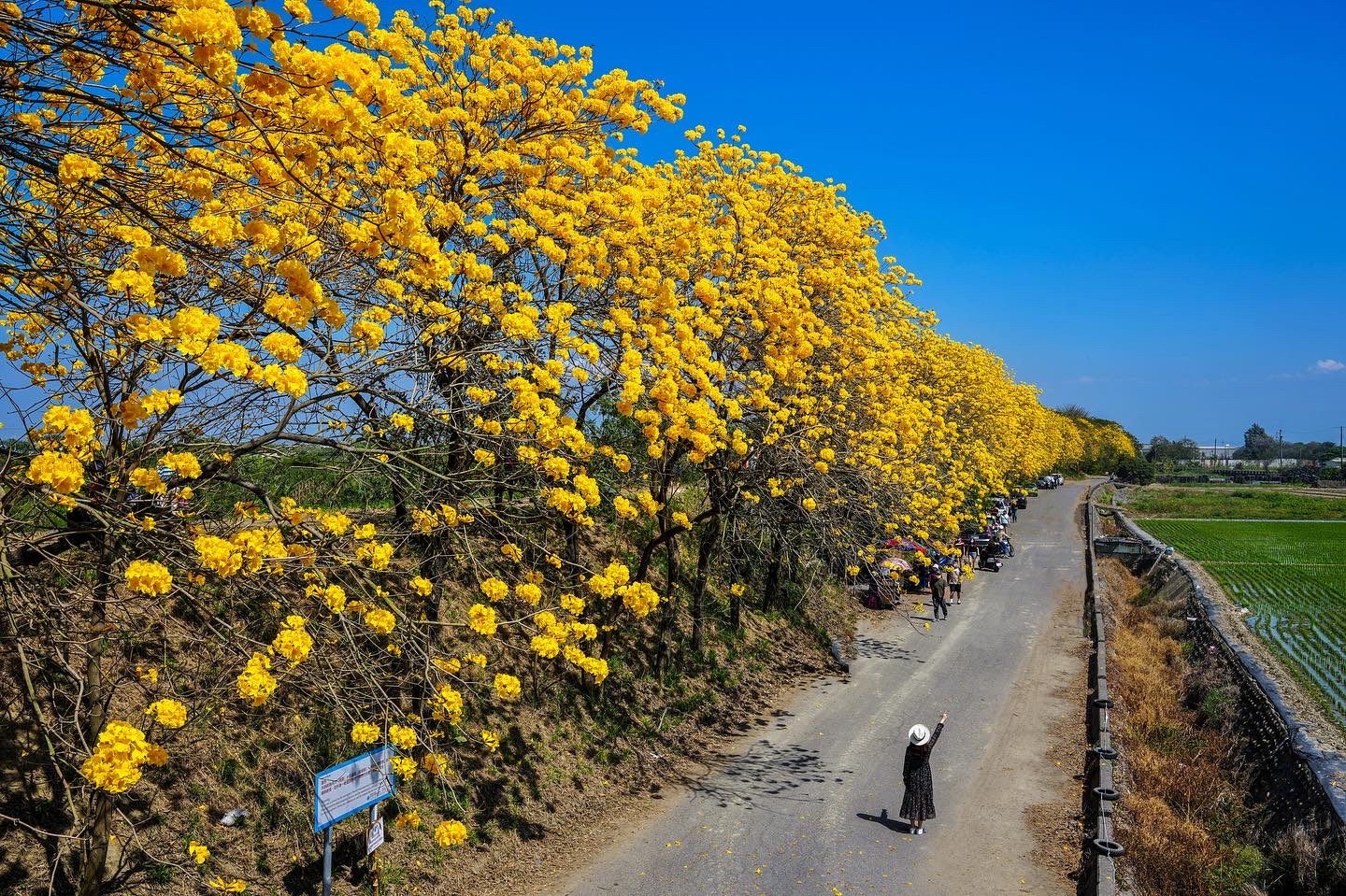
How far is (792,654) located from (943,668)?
108 inches

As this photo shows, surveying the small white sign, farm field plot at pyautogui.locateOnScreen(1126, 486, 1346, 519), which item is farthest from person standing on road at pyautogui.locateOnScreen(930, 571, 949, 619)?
farm field plot at pyautogui.locateOnScreen(1126, 486, 1346, 519)

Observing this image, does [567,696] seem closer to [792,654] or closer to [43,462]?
[792,654]

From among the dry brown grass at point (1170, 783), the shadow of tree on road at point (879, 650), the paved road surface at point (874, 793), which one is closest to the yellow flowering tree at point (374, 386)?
the paved road surface at point (874, 793)

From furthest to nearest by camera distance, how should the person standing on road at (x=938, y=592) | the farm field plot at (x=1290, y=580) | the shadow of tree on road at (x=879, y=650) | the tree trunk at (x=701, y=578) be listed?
the person standing on road at (x=938, y=592) < the shadow of tree on road at (x=879, y=650) < the farm field plot at (x=1290, y=580) < the tree trunk at (x=701, y=578)

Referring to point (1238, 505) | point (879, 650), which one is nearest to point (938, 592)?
point (879, 650)

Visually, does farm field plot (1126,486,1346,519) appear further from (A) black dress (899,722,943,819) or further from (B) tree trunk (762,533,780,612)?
(A) black dress (899,722,943,819)

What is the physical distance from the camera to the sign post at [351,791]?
19.1 ft

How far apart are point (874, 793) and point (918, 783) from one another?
106cm

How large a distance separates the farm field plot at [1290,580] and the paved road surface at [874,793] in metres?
4.32

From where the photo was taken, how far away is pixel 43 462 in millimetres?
3580

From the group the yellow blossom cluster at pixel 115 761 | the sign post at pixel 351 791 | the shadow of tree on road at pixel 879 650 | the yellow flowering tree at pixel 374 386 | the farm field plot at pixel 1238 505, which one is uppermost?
the yellow flowering tree at pixel 374 386

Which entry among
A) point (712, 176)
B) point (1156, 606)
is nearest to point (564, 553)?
point (712, 176)

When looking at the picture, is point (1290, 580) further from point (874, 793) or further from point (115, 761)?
point (115, 761)

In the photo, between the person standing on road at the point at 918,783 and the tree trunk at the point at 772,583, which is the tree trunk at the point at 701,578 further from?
the person standing on road at the point at 918,783
